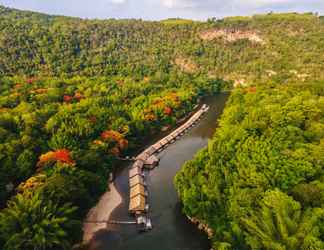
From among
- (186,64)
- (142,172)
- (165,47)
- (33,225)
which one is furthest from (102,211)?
(165,47)

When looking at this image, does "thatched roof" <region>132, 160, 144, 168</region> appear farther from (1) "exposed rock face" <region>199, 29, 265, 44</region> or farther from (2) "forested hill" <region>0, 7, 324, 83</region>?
(1) "exposed rock face" <region>199, 29, 265, 44</region>

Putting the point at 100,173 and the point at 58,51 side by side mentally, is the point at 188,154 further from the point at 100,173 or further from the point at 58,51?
the point at 58,51

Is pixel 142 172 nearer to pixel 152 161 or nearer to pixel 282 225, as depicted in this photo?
pixel 152 161

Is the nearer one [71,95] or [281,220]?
[281,220]

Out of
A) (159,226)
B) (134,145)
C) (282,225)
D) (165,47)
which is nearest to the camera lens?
(282,225)

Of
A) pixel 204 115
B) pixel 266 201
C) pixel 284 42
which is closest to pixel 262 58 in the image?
pixel 284 42

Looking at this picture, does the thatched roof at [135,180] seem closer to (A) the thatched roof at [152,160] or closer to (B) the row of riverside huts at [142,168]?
(B) the row of riverside huts at [142,168]

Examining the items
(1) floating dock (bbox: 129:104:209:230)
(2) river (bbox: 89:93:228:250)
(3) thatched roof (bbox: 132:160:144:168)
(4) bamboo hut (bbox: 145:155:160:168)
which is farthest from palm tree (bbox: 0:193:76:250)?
(4) bamboo hut (bbox: 145:155:160:168)
